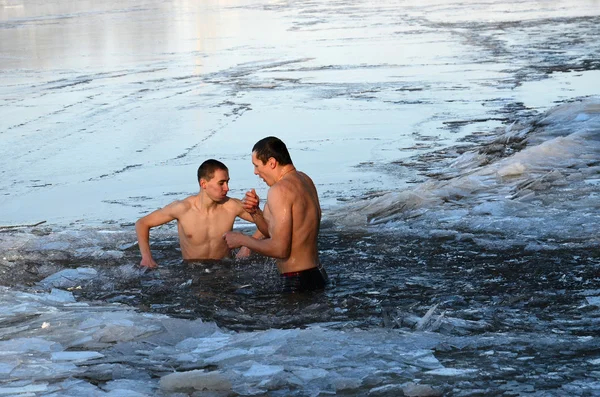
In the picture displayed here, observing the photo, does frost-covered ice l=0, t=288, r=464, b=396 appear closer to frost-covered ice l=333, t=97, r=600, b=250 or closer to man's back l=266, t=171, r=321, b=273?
man's back l=266, t=171, r=321, b=273

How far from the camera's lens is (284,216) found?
6.59 m

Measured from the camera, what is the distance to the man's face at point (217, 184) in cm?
750

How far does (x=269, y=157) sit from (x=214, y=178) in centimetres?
110

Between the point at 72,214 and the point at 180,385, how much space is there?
18.5 feet

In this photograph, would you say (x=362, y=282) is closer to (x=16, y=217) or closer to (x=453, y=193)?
(x=453, y=193)

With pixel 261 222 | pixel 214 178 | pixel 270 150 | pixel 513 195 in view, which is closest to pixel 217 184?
pixel 214 178

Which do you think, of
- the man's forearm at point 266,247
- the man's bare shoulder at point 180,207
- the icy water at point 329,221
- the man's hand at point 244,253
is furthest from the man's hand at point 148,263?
the man's forearm at point 266,247

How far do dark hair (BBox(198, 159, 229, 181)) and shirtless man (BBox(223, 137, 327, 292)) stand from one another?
0.75 metres

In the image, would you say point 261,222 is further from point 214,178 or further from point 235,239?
point 214,178

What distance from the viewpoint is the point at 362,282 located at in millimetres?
7285

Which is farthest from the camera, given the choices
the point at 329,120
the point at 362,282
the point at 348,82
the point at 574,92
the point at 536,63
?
the point at 536,63

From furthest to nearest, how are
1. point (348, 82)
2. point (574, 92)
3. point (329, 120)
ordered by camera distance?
point (348, 82) < point (574, 92) < point (329, 120)

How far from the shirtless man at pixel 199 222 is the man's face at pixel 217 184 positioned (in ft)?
0.11

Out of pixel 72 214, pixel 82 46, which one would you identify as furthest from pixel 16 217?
pixel 82 46
